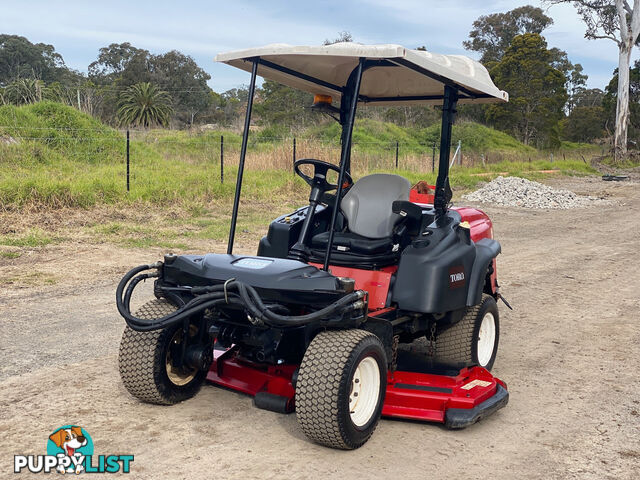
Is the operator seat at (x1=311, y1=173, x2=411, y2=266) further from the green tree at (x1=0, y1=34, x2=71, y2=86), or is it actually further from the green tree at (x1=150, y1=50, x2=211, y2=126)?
the green tree at (x1=0, y1=34, x2=71, y2=86)

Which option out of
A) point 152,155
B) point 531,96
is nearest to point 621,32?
point 531,96

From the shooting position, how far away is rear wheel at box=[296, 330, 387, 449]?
356 centimetres

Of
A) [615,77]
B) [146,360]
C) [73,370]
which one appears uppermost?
[615,77]

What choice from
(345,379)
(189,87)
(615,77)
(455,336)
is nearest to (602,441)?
(455,336)

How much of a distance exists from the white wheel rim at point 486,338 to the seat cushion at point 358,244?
1000 mm

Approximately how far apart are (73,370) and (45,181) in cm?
802

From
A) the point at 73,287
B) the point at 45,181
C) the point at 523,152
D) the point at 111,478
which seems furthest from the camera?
the point at 523,152

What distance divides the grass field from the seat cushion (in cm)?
573

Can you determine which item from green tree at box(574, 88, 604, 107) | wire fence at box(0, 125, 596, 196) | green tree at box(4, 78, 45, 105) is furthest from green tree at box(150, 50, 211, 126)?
green tree at box(574, 88, 604, 107)

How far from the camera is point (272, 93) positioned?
3981 cm

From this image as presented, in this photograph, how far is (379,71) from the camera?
17.6 ft

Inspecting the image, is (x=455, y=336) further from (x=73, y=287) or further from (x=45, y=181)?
(x=45, y=181)

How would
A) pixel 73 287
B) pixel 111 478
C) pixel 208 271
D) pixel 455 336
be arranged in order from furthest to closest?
pixel 73 287
pixel 455 336
pixel 208 271
pixel 111 478

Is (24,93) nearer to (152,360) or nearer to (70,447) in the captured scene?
(152,360)
